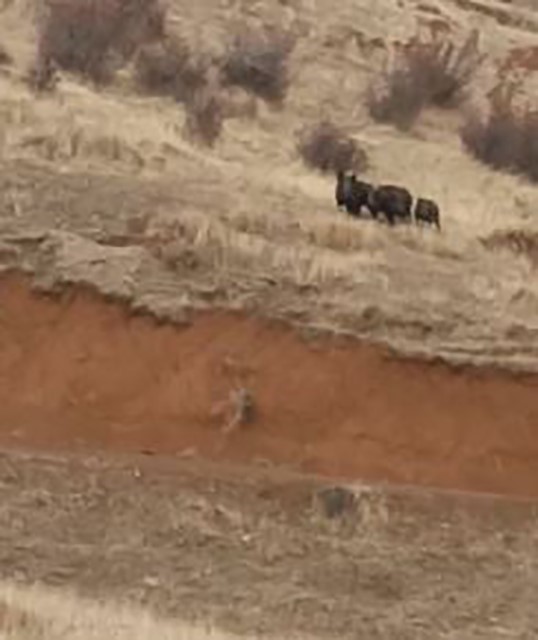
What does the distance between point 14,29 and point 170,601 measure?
11.9 metres

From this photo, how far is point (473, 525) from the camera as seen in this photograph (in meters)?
13.7

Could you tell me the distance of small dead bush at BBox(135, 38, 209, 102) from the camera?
22344mm

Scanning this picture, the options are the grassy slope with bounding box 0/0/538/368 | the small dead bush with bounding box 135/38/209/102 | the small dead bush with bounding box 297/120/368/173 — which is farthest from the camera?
the small dead bush with bounding box 135/38/209/102

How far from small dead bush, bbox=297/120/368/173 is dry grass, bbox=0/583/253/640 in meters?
9.33

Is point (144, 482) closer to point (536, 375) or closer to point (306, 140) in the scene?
point (536, 375)

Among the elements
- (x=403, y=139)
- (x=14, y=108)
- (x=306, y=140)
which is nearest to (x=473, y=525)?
(x=14, y=108)

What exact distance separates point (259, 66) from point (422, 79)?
300cm

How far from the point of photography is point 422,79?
26.1m

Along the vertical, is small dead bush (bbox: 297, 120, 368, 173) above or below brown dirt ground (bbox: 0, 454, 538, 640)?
below

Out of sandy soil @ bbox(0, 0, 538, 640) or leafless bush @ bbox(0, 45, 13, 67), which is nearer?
sandy soil @ bbox(0, 0, 538, 640)

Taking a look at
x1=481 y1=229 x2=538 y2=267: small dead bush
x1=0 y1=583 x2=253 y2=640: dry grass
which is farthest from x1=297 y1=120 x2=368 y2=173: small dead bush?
x1=0 y1=583 x2=253 y2=640: dry grass

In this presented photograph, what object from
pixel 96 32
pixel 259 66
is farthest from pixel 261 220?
pixel 259 66

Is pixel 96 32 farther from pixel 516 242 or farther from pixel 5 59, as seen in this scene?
pixel 516 242

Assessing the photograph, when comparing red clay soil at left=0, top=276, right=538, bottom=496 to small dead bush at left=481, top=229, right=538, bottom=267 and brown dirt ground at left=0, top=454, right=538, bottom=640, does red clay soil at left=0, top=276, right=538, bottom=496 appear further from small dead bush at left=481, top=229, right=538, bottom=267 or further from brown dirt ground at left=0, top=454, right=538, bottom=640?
small dead bush at left=481, top=229, right=538, bottom=267
